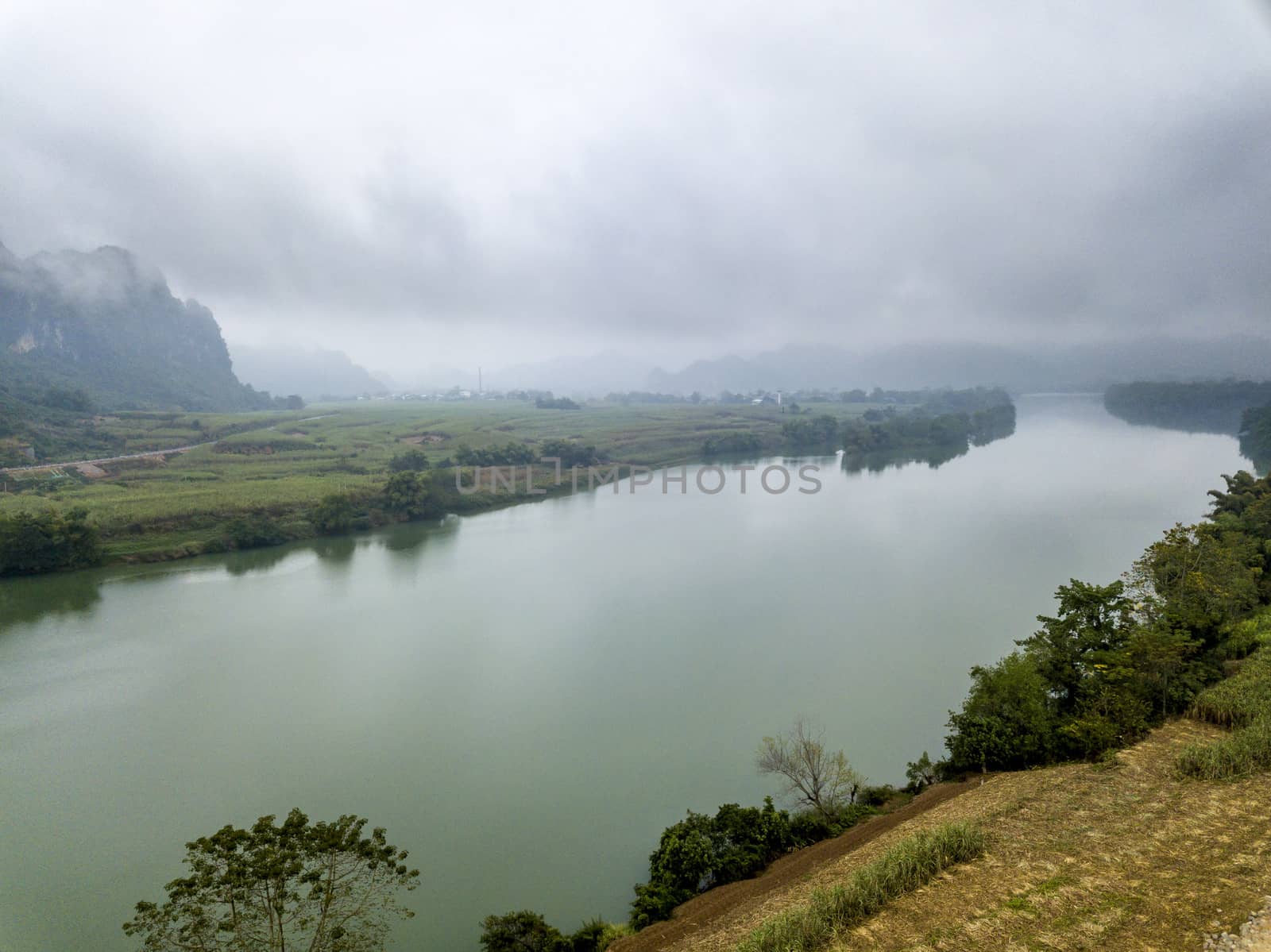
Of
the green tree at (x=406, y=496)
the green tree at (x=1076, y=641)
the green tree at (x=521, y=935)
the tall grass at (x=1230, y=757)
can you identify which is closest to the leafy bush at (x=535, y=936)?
the green tree at (x=521, y=935)

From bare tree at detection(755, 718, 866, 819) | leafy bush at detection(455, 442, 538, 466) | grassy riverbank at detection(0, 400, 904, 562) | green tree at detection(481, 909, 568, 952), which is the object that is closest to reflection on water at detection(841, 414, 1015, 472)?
grassy riverbank at detection(0, 400, 904, 562)

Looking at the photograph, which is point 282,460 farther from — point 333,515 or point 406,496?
point 333,515

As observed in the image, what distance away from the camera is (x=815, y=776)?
6492 millimetres

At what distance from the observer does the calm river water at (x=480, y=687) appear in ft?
21.1

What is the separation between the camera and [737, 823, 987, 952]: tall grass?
380 cm

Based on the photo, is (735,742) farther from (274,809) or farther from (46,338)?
(46,338)

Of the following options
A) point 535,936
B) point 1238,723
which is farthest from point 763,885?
point 1238,723

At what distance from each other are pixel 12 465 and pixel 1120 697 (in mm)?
33722

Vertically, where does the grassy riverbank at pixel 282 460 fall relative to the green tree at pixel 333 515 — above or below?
above

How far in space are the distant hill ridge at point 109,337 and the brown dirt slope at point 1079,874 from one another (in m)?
52.8

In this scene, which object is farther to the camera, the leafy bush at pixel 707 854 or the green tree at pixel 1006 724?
the green tree at pixel 1006 724

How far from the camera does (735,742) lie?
320 inches

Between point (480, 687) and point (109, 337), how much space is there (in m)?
69.5

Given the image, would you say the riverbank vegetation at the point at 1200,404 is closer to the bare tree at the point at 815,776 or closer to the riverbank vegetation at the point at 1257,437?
the riverbank vegetation at the point at 1257,437
